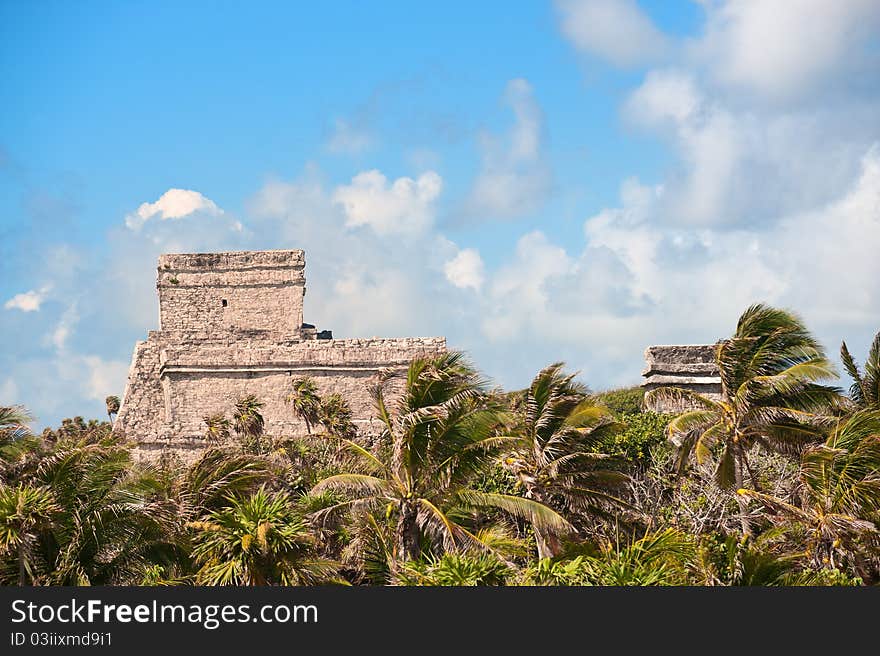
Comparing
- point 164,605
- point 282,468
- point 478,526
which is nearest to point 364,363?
point 282,468

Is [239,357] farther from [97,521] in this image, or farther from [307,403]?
[97,521]

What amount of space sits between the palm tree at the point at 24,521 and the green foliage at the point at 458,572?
3.54 meters

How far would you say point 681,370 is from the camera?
23.0m

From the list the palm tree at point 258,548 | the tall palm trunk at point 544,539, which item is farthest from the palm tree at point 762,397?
the palm tree at point 258,548

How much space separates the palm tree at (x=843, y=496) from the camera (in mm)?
11789

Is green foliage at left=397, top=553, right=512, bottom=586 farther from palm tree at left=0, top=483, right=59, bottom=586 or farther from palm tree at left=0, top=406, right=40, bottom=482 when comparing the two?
palm tree at left=0, top=406, right=40, bottom=482

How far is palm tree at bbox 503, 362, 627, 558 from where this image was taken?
14.1 m

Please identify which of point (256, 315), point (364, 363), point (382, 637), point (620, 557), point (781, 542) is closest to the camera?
point (382, 637)

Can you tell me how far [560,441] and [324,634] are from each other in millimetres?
6092

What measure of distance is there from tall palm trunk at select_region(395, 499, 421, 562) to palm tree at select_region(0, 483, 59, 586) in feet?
12.2

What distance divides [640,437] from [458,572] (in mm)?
9111

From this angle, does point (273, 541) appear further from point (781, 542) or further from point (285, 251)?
point (285, 251)

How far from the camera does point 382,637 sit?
27.8ft

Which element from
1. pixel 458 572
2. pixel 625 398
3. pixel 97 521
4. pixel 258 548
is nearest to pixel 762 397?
pixel 458 572
